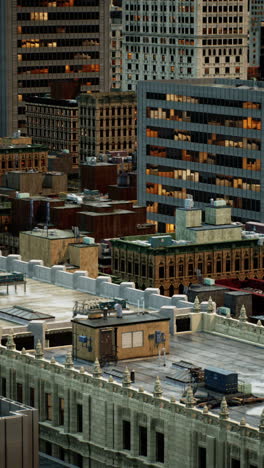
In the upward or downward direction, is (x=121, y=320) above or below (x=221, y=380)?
above

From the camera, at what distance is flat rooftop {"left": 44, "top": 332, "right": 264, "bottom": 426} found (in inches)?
5743

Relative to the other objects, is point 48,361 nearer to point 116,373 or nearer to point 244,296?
point 116,373

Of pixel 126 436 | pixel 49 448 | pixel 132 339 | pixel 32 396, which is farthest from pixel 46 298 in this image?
pixel 126 436

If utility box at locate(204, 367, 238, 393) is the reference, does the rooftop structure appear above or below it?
below

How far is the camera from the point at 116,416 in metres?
142

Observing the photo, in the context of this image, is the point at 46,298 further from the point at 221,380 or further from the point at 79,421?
the point at 221,380

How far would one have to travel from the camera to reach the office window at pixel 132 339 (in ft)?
508

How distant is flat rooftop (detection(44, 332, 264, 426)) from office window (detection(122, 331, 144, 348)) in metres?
1.32

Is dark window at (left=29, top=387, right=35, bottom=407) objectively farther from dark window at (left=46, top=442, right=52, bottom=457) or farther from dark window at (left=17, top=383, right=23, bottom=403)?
dark window at (left=46, top=442, right=52, bottom=457)

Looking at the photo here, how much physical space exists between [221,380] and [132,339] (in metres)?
15.8

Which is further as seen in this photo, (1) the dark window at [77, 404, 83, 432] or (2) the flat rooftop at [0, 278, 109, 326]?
(2) the flat rooftop at [0, 278, 109, 326]

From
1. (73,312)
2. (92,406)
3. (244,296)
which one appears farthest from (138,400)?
(244,296)

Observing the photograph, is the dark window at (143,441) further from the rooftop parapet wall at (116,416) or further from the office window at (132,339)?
the office window at (132,339)

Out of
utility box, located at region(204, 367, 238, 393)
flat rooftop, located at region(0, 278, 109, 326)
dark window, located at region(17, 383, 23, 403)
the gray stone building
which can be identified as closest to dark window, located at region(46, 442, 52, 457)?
dark window, located at region(17, 383, 23, 403)
